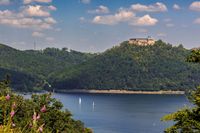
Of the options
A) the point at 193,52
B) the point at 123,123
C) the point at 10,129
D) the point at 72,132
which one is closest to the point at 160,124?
the point at 123,123

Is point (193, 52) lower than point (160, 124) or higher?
higher

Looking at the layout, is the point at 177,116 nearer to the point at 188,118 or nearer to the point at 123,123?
the point at 188,118

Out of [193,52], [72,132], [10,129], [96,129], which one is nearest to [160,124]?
[96,129]

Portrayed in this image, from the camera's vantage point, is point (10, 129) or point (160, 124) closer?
point (10, 129)

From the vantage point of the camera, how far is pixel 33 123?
19.6 ft

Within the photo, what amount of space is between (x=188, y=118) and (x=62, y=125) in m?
47.8

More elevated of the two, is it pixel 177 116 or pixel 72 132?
pixel 177 116

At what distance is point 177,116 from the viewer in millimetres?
17844

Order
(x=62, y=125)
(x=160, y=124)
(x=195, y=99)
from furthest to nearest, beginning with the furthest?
(x=160, y=124) < (x=62, y=125) < (x=195, y=99)

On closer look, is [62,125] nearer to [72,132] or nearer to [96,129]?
[72,132]

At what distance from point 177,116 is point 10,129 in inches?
493

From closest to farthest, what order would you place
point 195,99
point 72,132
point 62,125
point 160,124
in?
point 195,99, point 62,125, point 72,132, point 160,124

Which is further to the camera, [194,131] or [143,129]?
[143,129]

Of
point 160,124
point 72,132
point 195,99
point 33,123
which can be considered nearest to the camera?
point 33,123
